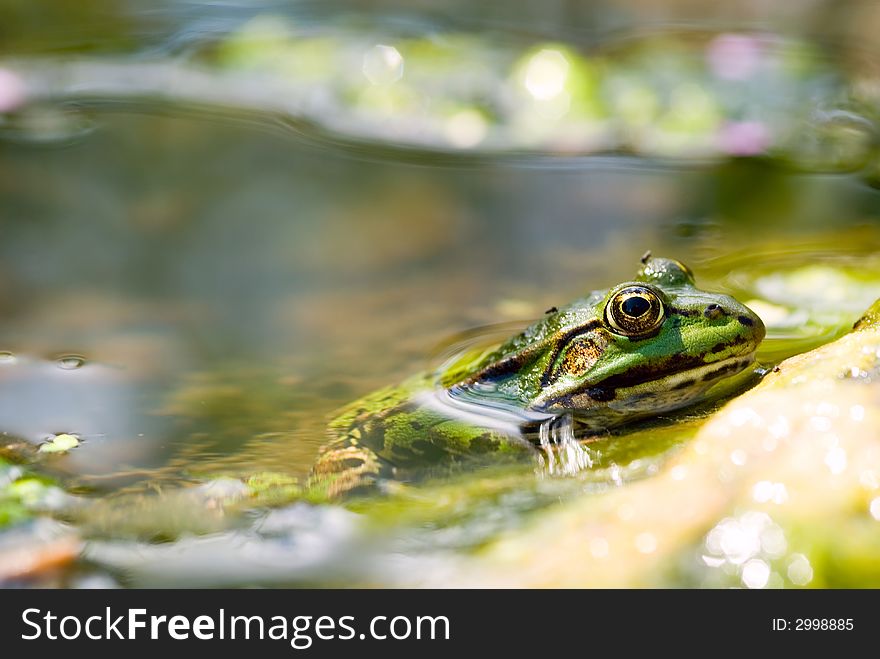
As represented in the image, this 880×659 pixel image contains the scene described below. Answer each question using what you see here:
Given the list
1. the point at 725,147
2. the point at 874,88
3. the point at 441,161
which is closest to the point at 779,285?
the point at 725,147

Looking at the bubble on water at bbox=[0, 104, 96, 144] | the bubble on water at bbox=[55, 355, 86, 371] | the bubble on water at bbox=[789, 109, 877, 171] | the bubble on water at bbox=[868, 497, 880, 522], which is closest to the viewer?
the bubble on water at bbox=[868, 497, 880, 522]

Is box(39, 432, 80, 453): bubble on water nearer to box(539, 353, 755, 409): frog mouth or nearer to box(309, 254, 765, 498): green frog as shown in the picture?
Result: box(309, 254, 765, 498): green frog

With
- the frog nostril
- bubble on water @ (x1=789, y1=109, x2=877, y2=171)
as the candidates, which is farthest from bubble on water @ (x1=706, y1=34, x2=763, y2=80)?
the frog nostril

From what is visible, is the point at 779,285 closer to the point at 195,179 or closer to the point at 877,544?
the point at 877,544

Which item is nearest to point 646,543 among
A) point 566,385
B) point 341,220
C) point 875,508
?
point 875,508

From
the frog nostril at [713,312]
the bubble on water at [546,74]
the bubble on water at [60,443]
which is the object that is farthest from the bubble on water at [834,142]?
the bubble on water at [60,443]

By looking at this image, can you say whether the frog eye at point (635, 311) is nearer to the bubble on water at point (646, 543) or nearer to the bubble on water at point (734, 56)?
the bubble on water at point (646, 543)

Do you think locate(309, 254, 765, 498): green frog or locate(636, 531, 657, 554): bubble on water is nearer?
locate(636, 531, 657, 554): bubble on water

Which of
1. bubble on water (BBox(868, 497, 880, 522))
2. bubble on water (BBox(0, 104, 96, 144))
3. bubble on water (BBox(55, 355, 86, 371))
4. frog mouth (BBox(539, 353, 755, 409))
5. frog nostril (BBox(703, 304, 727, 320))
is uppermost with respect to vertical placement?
bubble on water (BBox(0, 104, 96, 144))
